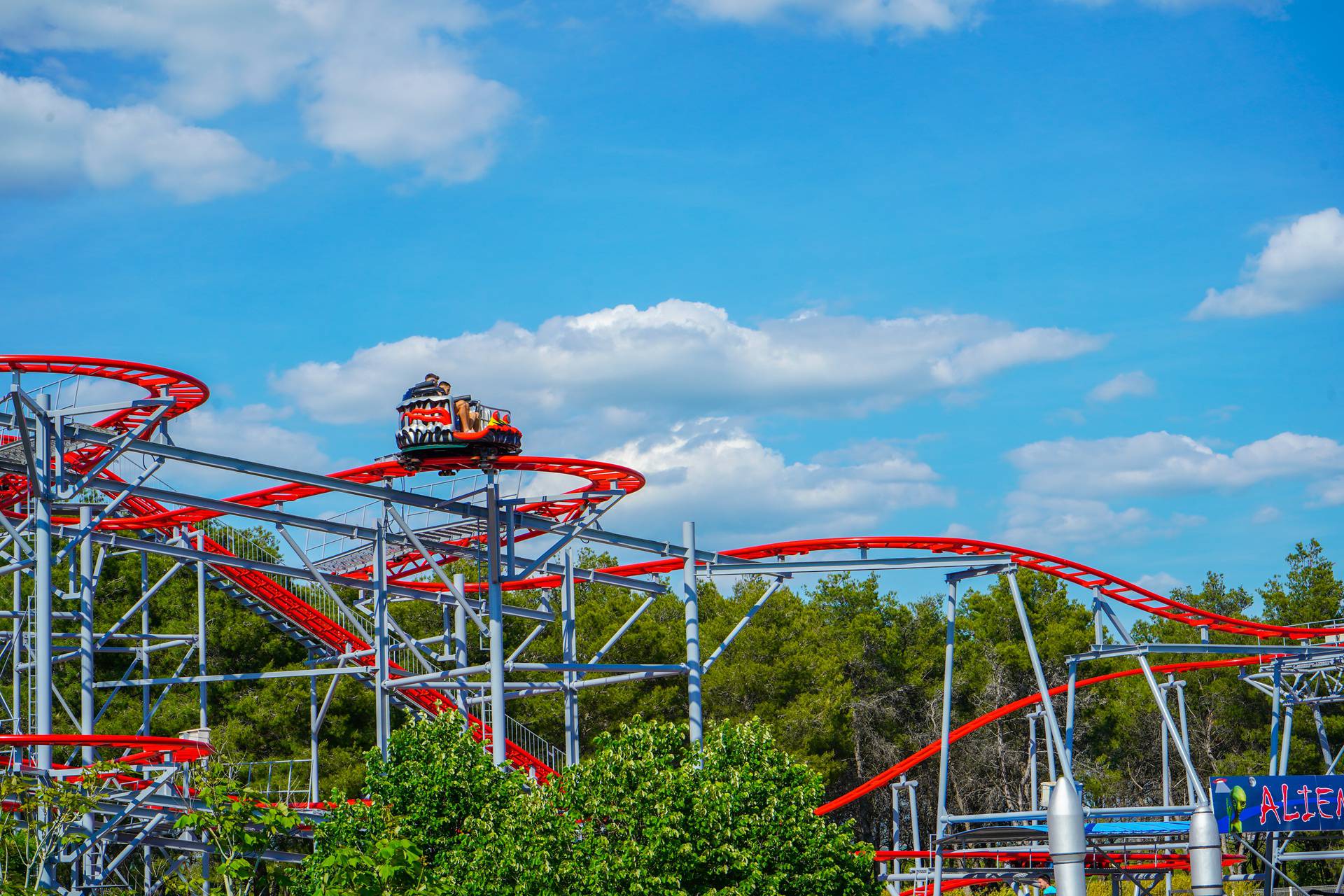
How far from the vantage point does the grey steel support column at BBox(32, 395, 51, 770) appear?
20609mm

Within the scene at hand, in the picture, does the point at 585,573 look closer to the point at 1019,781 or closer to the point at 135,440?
the point at 135,440

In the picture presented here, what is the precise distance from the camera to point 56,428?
72.7 feet

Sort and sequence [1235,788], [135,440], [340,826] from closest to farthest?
[1235,788] → [340,826] → [135,440]

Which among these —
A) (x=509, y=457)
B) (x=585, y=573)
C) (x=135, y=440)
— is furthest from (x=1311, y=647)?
(x=135, y=440)

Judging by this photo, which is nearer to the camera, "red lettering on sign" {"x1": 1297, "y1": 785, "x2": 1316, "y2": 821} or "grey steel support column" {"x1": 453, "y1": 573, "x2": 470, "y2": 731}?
"red lettering on sign" {"x1": 1297, "y1": 785, "x2": 1316, "y2": 821}

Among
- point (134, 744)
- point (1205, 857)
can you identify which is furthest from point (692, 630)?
point (1205, 857)

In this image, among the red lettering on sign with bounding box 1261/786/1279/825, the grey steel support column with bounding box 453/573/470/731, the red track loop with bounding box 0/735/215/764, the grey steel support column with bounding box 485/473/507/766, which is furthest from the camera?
the grey steel support column with bounding box 453/573/470/731

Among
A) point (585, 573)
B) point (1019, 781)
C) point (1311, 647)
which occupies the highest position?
point (585, 573)

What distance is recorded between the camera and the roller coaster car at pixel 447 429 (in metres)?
23.9

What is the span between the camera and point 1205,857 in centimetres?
1048

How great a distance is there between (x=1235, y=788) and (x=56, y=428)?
17.4 meters

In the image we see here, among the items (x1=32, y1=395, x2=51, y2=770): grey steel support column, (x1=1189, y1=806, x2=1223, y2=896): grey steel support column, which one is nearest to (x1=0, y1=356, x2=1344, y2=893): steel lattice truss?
(x1=32, y1=395, x2=51, y2=770): grey steel support column

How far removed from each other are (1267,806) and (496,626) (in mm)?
11623

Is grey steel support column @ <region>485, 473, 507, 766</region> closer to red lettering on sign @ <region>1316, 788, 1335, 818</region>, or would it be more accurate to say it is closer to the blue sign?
the blue sign
